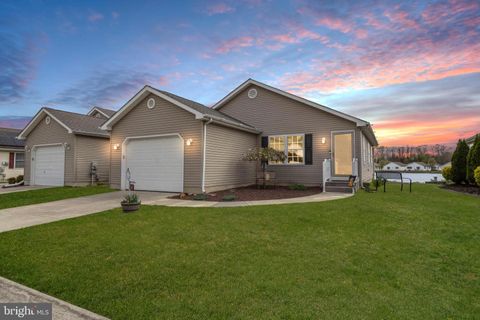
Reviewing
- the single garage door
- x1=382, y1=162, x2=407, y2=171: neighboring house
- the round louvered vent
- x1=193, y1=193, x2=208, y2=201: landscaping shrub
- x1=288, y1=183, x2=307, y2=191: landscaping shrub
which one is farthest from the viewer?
x1=382, y1=162, x2=407, y2=171: neighboring house

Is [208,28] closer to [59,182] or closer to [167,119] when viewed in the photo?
[167,119]

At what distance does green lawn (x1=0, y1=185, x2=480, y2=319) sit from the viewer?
2596 mm

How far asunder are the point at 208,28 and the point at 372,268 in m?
12.4

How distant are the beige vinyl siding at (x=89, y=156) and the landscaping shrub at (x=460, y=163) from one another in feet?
69.3

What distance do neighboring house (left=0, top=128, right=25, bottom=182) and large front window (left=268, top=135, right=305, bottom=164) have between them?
20171 mm

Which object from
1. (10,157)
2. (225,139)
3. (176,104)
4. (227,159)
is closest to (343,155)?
(227,159)

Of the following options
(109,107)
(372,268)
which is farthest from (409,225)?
(109,107)

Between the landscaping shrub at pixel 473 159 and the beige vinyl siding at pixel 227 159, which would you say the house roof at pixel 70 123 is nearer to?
the beige vinyl siding at pixel 227 159

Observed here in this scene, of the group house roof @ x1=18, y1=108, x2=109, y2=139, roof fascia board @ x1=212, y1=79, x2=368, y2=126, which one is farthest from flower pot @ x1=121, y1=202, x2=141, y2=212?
house roof @ x1=18, y1=108, x2=109, y2=139

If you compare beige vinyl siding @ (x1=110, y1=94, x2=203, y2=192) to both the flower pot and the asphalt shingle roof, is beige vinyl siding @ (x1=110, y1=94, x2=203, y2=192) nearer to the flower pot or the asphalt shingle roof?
the asphalt shingle roof

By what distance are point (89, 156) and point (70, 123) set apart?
2.12 meters

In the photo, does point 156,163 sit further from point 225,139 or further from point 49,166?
point 49,166

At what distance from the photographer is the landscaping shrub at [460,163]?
50.3 ft

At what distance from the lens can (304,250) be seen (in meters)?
4.13
